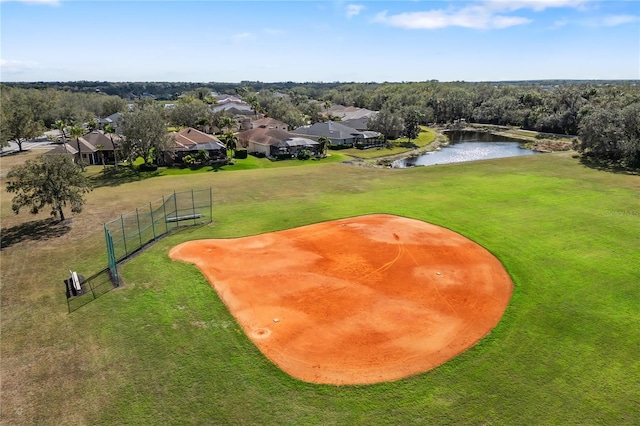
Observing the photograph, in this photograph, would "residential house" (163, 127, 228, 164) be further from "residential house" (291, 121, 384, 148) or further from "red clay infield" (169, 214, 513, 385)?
A: "red clay infield" (169, 214, 513, 385)

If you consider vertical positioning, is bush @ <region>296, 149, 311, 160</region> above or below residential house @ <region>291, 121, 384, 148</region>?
below

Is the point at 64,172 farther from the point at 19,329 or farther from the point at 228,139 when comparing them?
the point at 228,139

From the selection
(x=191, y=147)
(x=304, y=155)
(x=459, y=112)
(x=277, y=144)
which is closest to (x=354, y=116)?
(x=459, y=112)

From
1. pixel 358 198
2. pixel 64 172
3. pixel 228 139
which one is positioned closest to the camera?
pixel 64 172

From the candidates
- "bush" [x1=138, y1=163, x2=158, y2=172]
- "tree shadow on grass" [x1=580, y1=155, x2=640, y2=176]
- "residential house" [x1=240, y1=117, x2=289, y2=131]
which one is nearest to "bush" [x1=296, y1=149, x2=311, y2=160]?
"residential house" [x1=240, y1=117, x2=289, y2=131]

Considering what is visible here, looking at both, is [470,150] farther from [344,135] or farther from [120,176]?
[120,176]

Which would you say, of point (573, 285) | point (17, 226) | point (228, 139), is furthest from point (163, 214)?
point (228, 139)
